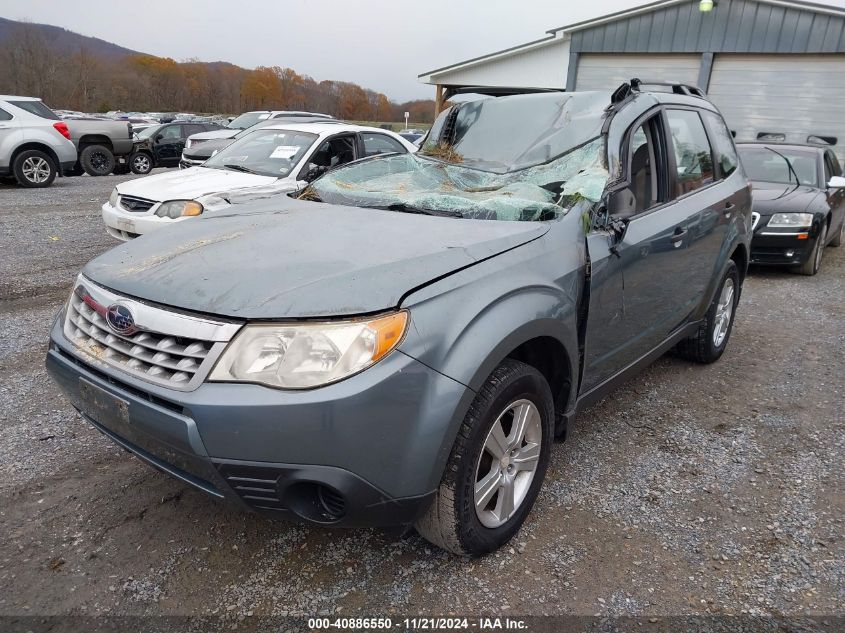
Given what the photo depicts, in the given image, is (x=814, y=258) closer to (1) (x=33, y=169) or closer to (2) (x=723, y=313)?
(2) (x=723, y=313)

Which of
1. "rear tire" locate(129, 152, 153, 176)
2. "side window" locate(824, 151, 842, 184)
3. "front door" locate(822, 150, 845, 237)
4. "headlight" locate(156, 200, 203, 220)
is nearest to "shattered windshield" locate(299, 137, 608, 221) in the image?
"headlight" locate(156, 200, 203, 220)

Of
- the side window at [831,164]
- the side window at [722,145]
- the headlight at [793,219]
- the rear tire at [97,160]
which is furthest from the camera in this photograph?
the rear tire at [97,160]

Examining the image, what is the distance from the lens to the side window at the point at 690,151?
3453mm

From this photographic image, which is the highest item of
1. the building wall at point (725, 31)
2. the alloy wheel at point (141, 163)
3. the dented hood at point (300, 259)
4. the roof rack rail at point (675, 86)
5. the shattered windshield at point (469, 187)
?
the building wall at point (725, 31)

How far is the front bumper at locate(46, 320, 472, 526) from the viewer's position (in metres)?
1.78

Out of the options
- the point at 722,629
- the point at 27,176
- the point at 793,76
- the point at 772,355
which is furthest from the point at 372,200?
the point at 793,76

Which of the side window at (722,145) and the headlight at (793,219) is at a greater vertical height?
the side window at (722,145)

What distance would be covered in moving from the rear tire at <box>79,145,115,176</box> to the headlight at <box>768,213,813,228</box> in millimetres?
14914

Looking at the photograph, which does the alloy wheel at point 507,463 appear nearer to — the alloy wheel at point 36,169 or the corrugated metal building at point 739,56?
the corrugated metal building at point 739,56

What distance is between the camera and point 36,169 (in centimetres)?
1245

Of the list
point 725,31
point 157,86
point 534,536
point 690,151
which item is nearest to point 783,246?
point 690,151

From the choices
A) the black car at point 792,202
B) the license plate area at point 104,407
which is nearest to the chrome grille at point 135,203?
the license plate area at point 104,407

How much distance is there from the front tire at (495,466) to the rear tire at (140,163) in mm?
16980

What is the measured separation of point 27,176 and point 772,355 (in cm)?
1324
